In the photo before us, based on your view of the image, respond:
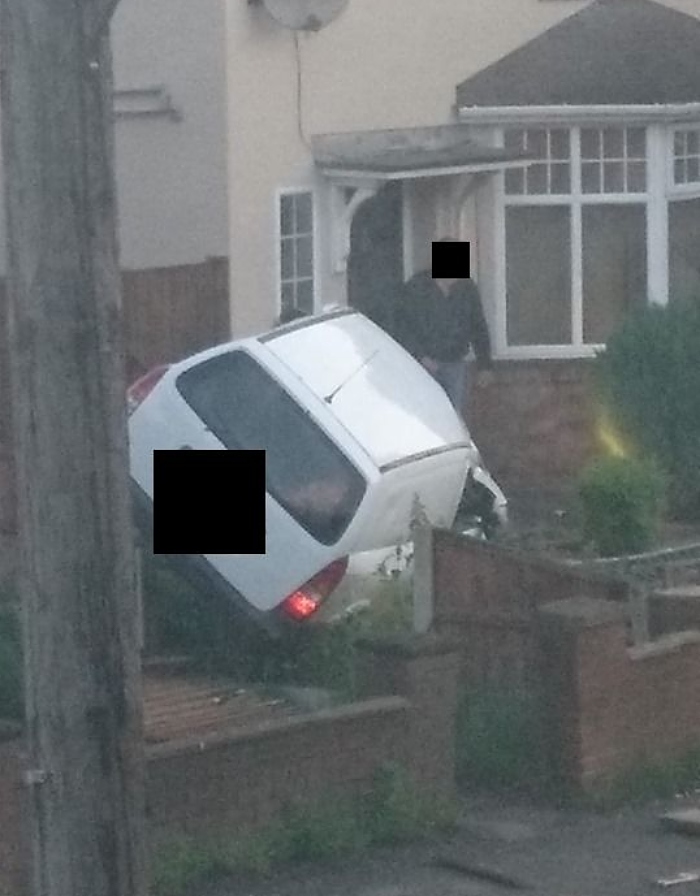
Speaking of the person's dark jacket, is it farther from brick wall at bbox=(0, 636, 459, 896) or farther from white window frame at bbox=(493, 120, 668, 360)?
brick wall at bbox=(0, 636, 459, 896)

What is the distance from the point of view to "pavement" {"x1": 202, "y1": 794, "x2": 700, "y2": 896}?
9078 mm

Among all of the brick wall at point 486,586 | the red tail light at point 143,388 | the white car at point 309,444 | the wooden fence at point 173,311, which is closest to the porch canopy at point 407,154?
the wooden fence at point 173,311

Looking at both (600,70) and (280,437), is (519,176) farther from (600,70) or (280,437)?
(280,437)

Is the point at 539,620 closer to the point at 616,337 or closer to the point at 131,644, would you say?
the point at 131,644

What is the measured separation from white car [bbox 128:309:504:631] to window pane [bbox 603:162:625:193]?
19.1ft

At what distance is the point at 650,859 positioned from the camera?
9.54 m

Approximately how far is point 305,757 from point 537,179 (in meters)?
9.22

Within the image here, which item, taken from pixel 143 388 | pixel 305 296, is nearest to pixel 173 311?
pixel 305 296

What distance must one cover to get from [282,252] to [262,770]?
7.76 metres

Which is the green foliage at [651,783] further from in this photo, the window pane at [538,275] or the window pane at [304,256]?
the window pane at [538,275]

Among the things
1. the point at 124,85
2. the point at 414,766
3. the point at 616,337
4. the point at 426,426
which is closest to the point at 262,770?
the point at 414,766

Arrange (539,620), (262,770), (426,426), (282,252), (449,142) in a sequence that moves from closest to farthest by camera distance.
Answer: (262,770)
(539,620)
(426,426)
(282,252)
(449,142)

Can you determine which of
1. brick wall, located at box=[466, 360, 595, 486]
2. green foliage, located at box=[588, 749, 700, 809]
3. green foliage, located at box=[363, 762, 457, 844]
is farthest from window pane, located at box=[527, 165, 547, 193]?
green foliage, located at box=[363, 762, 457, 844]

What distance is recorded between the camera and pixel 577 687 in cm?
1033
